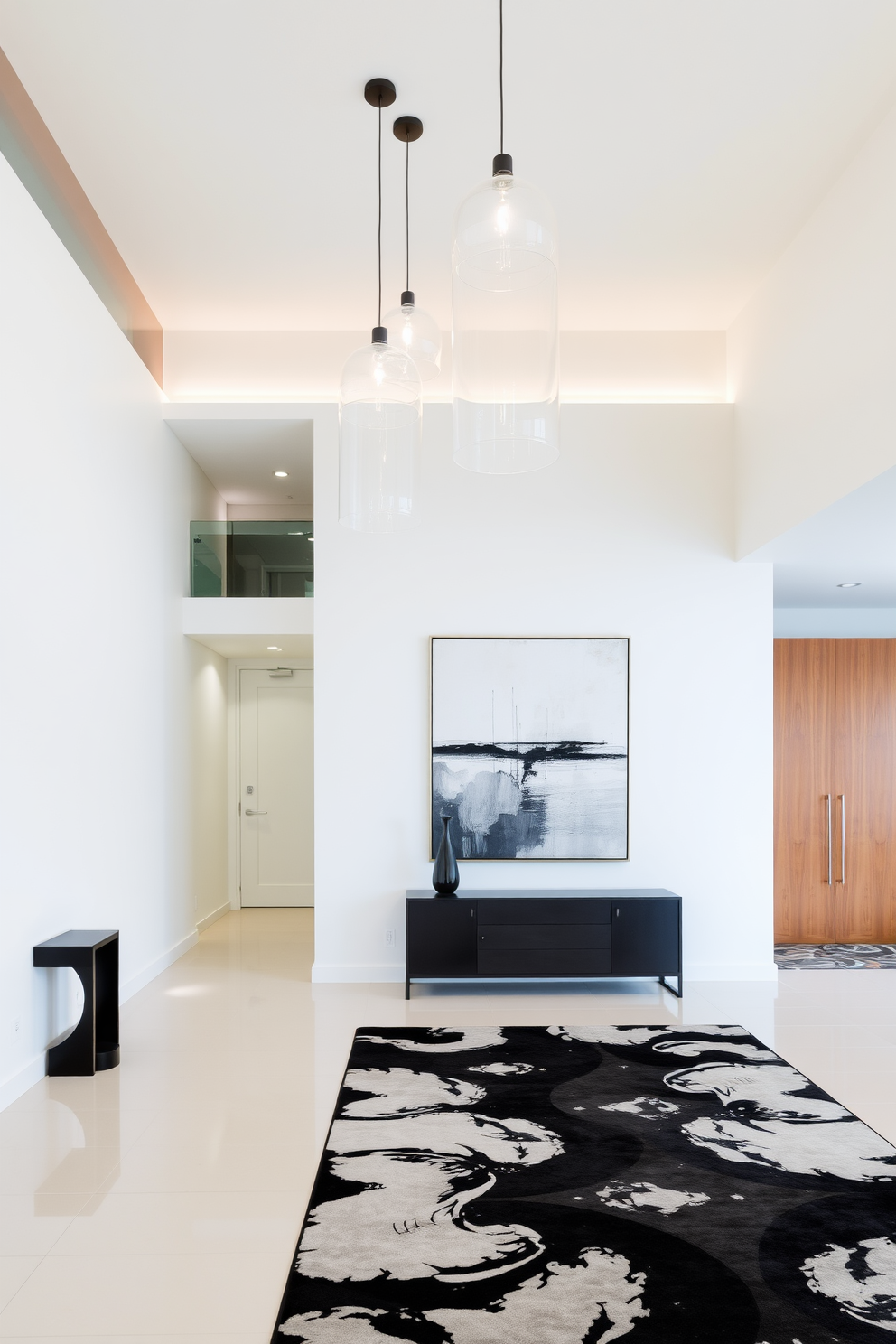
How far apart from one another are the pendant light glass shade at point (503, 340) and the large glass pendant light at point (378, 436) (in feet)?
2.35

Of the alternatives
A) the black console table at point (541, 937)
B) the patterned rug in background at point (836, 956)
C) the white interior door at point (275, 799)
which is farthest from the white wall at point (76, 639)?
the patterned rug in background at point (836, 956)

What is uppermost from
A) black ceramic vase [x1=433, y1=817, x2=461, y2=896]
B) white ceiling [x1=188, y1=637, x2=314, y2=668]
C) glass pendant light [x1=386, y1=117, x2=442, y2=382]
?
glass pendant light [x1=386, y1=117, x2=442, y2=382]

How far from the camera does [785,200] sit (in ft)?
17.1

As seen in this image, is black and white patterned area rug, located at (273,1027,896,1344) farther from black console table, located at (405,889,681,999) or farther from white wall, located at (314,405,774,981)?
white wall, located at (314,405,774,981)

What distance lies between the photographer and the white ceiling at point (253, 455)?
6.73 meters

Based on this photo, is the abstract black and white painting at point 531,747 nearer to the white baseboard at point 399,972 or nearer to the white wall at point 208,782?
the white baseboard at point 399,972

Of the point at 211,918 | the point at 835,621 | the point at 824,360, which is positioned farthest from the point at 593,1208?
the point at 835,621

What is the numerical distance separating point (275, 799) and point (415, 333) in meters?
6.06

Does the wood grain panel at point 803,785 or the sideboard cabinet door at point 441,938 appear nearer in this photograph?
the sideboard cabinet door at point 441,938

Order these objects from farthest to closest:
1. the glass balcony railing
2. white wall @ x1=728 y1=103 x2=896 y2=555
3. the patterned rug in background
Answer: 1. the glass balcony railing
2. the patterned rug in background
3. white wall @ x1=728 y1=103 x2=896 y2=555

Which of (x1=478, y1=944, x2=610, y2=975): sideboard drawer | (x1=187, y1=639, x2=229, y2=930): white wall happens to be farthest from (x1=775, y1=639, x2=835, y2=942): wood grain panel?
(x1=187, y1=639, x2=229, y2=930): white wall

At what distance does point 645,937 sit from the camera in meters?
5.92

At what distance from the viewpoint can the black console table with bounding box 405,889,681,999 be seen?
5.87m

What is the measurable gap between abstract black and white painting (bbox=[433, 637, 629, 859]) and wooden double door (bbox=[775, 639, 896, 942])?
1889mm
